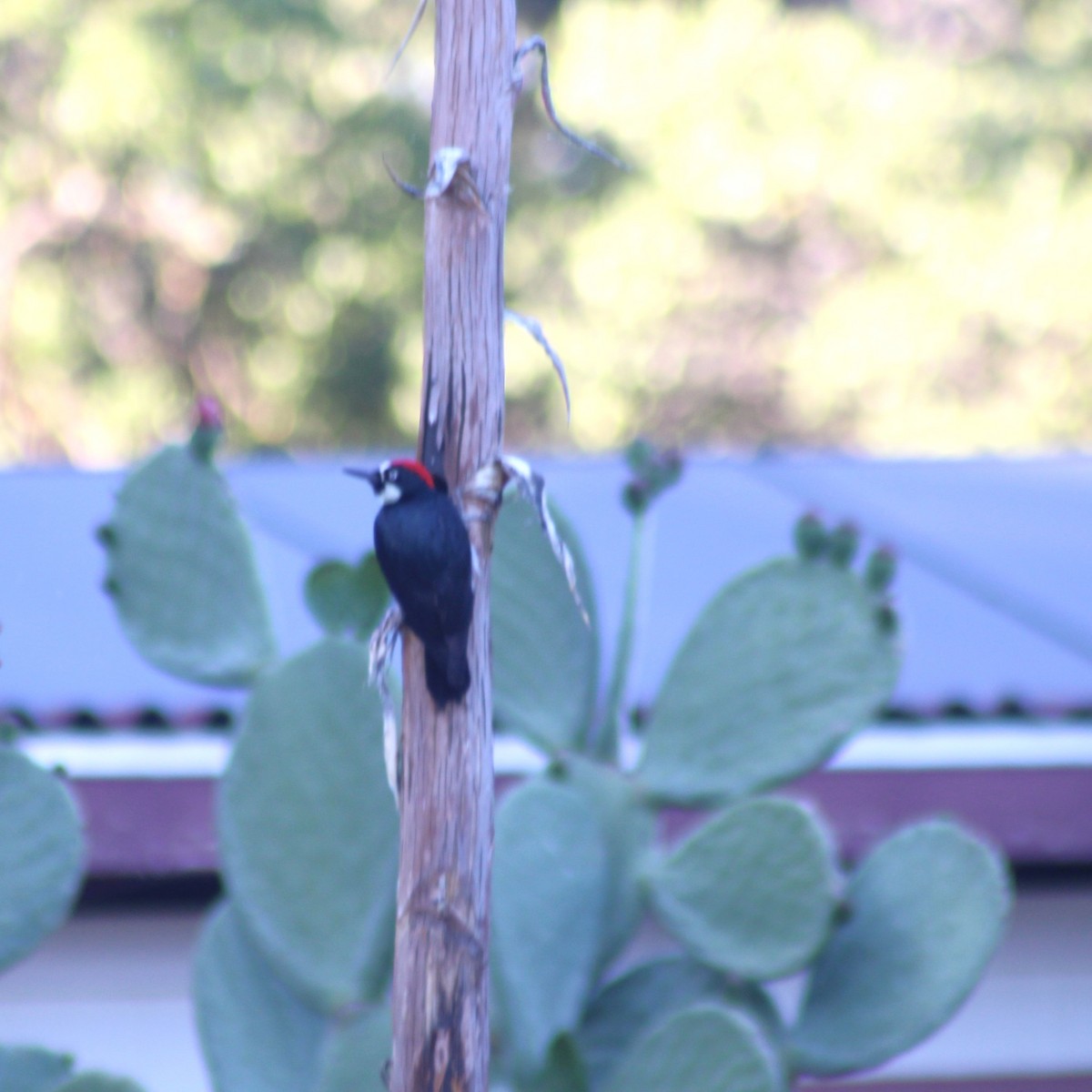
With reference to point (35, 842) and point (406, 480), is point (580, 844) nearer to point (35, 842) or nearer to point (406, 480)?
point (35, 842)

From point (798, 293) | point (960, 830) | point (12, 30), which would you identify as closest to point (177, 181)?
point (12, 30)

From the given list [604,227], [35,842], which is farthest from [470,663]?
[604,227]

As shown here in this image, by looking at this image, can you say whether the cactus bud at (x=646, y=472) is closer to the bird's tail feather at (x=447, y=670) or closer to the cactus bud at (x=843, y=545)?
the cactus bud at (x=843, y=545)

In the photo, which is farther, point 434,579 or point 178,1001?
point 178,1001

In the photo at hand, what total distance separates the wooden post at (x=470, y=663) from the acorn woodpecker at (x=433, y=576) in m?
0.03

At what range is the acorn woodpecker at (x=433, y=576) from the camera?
4.17 feet

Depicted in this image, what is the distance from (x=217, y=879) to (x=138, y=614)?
92cm

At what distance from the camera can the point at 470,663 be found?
1.31 meters

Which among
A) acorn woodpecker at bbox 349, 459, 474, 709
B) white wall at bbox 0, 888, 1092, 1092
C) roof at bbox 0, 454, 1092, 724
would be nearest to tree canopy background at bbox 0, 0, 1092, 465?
roof at bbox 0, 454, 1092, 724

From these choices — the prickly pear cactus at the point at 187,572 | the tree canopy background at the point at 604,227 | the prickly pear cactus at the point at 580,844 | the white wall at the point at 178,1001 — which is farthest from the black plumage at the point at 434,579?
the tree canopy background at the point at 604,227

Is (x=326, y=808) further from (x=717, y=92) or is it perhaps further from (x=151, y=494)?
(x=717, y=92)

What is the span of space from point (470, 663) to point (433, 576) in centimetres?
10

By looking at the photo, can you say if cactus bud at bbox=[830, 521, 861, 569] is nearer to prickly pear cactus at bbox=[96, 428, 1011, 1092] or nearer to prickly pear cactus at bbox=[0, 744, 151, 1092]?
prickly pear cactus at bbox=[96, 428, 1011, 1092]

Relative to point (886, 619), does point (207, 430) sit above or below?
above
